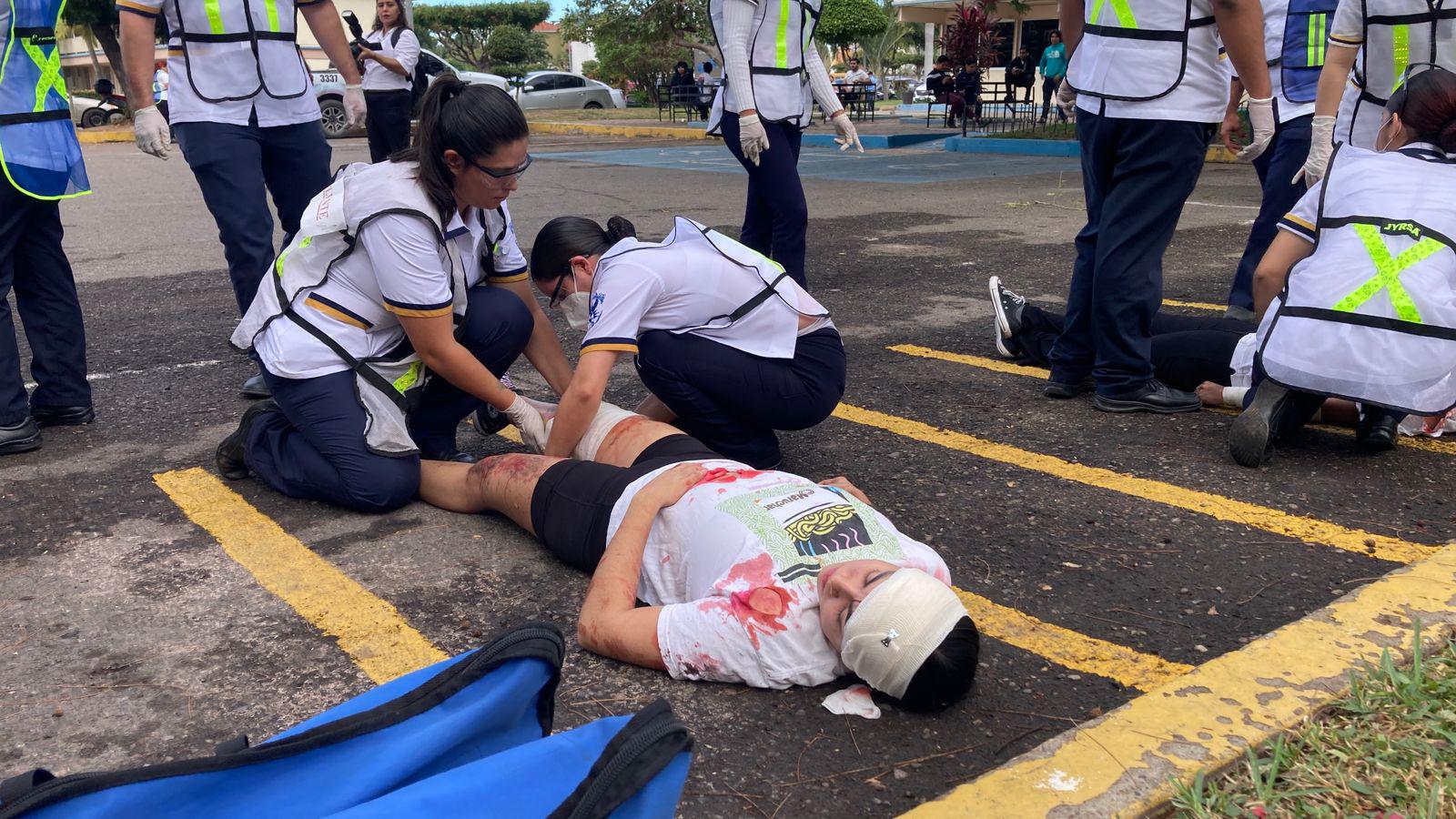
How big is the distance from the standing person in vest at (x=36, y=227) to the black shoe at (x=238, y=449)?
83cm

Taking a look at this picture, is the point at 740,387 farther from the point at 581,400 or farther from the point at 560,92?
the point at 560,92

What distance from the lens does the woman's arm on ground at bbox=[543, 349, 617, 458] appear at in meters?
3.01

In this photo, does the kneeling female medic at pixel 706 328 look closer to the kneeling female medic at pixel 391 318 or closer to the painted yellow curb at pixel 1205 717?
the kneeling female medic at pixel 391 318

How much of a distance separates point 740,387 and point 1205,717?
166 centimetres

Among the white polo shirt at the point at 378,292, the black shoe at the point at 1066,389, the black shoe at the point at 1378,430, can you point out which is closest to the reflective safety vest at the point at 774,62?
the black shoe at the point at 1066,389

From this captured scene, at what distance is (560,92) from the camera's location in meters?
30.8

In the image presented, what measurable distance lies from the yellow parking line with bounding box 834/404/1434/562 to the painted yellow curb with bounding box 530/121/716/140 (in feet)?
55.7

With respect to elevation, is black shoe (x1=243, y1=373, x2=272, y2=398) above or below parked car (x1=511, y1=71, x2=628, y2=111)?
below

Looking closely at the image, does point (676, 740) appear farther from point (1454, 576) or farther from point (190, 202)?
point (190, 202)

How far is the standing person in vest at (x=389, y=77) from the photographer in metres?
8.66

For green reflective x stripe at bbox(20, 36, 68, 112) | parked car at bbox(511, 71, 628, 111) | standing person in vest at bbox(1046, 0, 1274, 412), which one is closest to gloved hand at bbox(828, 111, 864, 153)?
standing person in vest at bbox(1046, 0, 1274, 412)

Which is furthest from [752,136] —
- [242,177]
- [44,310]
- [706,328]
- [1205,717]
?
[1205,717]

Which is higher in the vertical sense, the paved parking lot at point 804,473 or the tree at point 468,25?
the tree at point 468,25

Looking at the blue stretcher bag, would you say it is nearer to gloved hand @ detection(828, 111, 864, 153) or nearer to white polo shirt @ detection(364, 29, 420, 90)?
gloved hand @ detection(828, 111, 864, 153)
